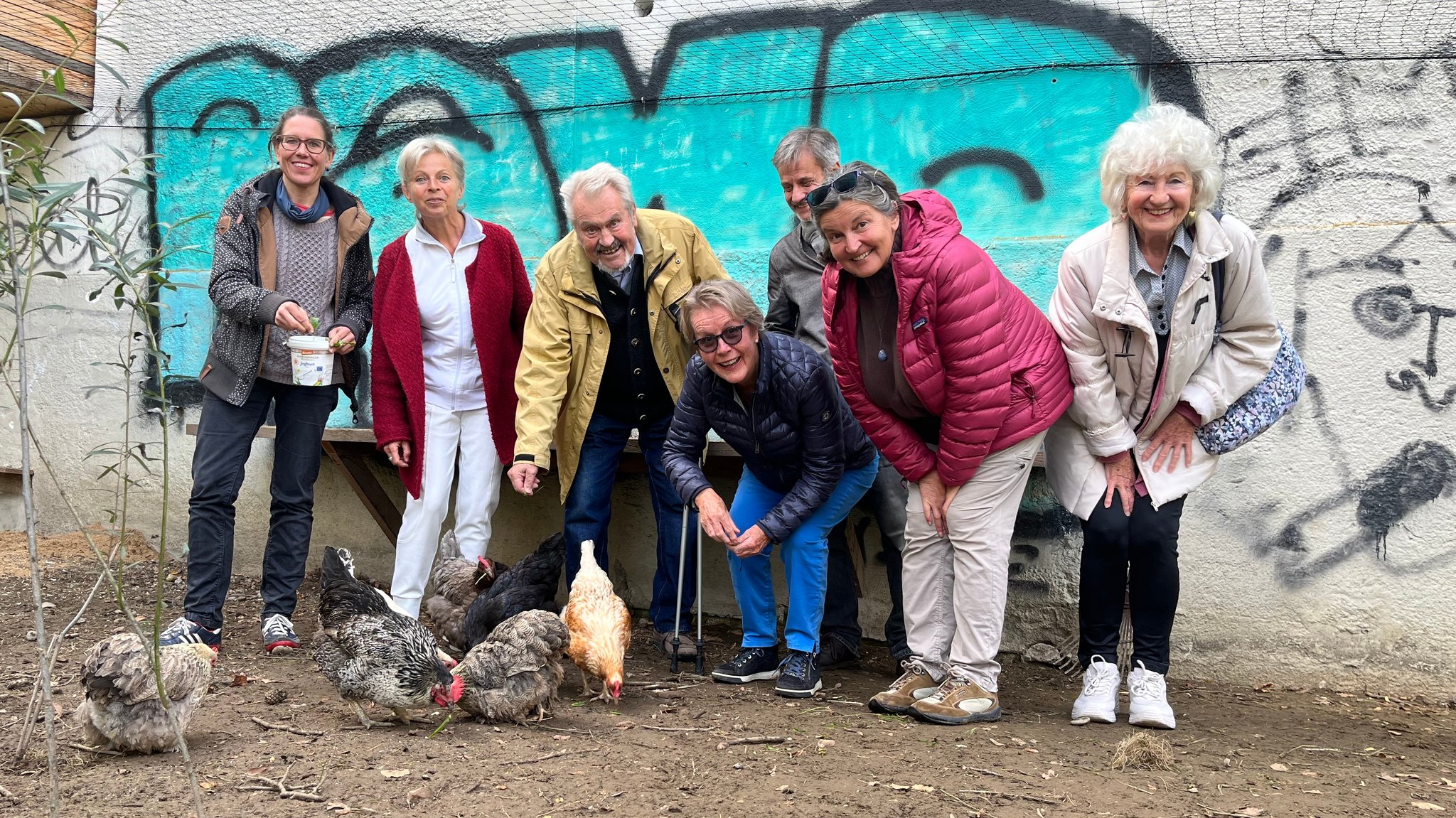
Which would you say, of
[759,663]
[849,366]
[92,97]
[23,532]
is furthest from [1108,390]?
[23,532]

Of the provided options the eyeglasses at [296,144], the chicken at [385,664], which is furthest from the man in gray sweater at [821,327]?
the eyeglasses at [296,144]

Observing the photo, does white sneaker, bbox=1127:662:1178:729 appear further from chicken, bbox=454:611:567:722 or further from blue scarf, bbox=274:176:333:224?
blue scarf, bbox=274:176:333:224

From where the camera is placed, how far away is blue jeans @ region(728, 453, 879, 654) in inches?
163

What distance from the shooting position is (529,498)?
18.7ft

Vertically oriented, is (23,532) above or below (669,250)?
below

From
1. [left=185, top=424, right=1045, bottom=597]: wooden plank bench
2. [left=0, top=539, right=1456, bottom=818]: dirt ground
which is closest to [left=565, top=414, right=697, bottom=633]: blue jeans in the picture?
[left=185, top=424, right=1045, bottom=597]: wooden plank bench

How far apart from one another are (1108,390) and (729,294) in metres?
1.29

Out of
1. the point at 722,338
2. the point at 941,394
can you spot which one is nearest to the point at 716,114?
the point at 722,338

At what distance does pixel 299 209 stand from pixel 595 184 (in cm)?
130

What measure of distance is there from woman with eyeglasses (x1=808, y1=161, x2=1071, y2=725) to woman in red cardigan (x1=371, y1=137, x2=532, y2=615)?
5.11 feet

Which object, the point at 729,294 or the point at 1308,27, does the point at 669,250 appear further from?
the point at 1308,27

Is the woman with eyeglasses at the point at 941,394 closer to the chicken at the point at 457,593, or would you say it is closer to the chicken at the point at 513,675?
the chicken at the point at 513,675

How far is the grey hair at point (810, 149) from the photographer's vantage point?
Result: 4281 mm

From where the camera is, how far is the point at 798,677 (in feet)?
13.5
